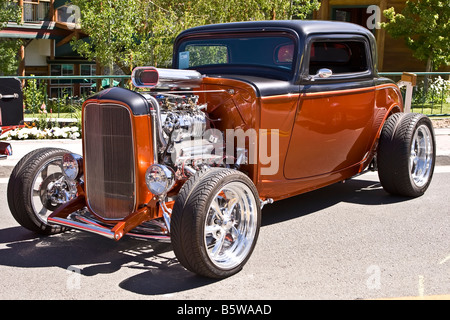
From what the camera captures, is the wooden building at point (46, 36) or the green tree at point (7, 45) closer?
the green tree at point (7, 45)

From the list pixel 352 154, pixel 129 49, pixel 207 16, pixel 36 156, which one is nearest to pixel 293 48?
pixel 352 154

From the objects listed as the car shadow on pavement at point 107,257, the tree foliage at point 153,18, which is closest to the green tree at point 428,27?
the tree foliage at point 153,18

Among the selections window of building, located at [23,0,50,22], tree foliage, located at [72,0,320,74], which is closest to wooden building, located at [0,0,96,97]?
window of building, located at [23,0,50,22]

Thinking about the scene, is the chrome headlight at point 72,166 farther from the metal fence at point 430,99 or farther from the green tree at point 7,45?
the green tree at point 7,45

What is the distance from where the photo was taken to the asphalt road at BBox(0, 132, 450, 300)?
414cm

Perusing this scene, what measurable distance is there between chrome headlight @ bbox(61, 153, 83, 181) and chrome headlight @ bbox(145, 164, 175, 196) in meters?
0.82

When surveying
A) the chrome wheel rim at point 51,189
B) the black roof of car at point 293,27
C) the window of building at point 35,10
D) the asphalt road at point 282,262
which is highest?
the window of building at point 35,10

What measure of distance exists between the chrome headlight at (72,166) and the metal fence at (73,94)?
5.19 meters

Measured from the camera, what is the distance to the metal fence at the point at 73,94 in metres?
10.9

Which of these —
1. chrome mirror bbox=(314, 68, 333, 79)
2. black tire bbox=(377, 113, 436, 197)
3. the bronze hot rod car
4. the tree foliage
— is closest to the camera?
the bronze hot rod car

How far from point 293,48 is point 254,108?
2.81 ft

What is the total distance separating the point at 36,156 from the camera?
5.30 m

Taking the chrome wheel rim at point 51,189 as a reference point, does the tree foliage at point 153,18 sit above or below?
above

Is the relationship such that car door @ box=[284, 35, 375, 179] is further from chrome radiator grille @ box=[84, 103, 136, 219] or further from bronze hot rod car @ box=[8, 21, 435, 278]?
chrome radiator grille @ box=[84, 103, 136, 219]
